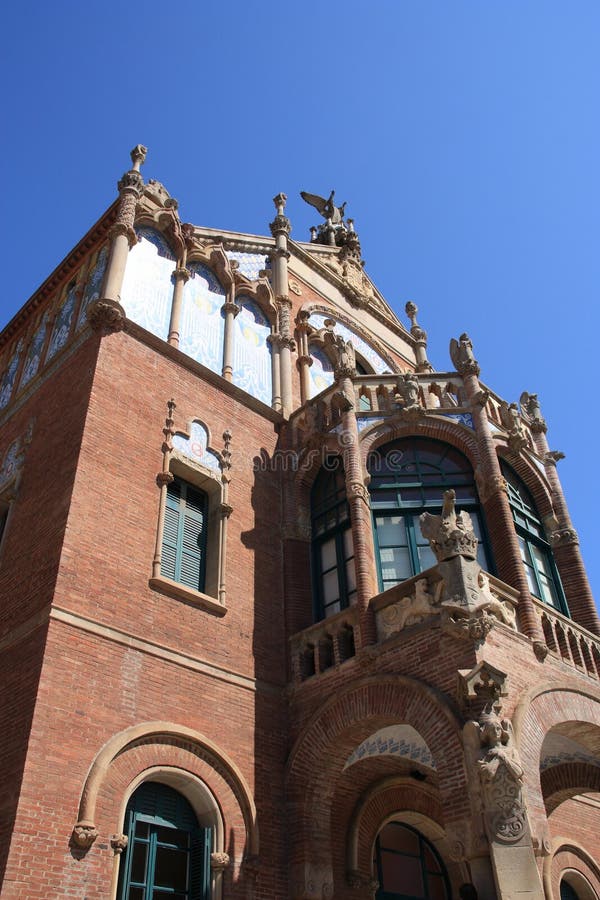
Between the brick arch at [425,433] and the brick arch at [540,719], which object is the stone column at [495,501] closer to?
the brick arch at [425,433]

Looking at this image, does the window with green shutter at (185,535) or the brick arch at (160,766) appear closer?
the brick arch at (160,766)

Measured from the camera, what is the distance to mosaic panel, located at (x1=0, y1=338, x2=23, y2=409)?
17.3 meters

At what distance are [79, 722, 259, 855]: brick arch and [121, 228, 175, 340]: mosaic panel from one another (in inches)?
288

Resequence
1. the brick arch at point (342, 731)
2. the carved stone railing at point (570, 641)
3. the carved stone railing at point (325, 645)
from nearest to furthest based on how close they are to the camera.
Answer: the brick arch at point (342, 731) < the carved stone railing at point (570, 641) < the carved stone railing at point (325, 645)

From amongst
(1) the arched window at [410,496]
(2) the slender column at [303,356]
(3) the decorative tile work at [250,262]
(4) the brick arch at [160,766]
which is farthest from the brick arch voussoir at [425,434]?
(3) the decorative tile work at [250,262]

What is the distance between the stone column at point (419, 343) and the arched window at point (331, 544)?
8.11m

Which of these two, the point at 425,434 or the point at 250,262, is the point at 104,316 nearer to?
the point at 425,434

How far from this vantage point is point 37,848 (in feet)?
27.5

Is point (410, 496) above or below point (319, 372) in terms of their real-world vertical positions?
below

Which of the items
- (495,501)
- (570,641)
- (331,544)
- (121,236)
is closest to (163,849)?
(331,544)

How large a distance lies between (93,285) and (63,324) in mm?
1149

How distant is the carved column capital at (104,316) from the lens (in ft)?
44.5

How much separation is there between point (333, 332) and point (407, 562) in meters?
8.35

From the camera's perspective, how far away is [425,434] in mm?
14289
